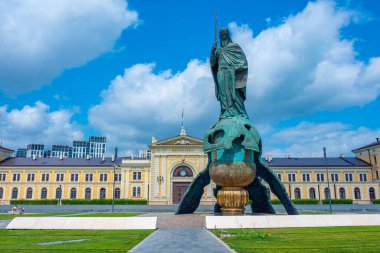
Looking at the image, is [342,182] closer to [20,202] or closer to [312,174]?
[312,174]

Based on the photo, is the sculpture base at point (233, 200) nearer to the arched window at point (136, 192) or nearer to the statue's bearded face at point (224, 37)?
the statue's bearded face at point (224, 37)

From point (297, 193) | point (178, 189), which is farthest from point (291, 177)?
point (178, 189)

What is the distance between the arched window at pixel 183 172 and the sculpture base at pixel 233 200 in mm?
45778

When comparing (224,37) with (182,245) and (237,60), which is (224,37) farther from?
(182,245)

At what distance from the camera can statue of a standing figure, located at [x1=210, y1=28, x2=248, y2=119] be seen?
19.7 metres

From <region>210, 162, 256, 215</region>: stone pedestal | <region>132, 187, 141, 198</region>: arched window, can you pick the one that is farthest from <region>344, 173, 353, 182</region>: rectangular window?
<region>210, 162, 256, 215</region>: stone pedestal

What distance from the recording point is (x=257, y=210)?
808 inches

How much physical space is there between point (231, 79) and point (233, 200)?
6.98 m

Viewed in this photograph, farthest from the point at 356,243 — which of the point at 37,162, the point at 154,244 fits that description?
the point at 37,162

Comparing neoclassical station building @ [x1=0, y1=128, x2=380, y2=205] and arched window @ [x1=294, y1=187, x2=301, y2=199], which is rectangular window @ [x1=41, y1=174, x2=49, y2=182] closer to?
neoclassical station building @ [x1=0, y1=128, x2=380, y2=205]

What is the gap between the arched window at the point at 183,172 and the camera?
208 feet

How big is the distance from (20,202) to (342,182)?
2485 inches

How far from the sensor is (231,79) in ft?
64.7

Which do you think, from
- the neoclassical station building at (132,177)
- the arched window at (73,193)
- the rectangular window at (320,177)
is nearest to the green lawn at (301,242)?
the neoclassical station building at (132,177)
